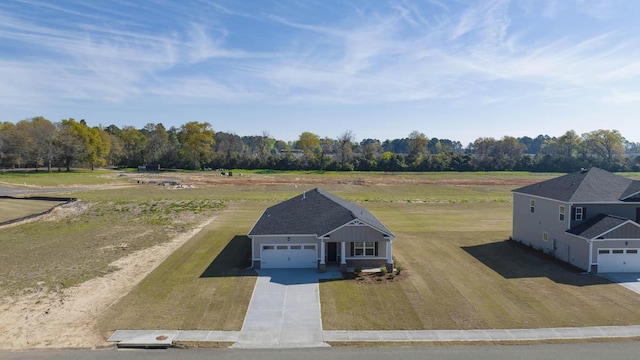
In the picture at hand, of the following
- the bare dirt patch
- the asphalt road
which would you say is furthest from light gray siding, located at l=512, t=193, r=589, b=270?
the bare dirt patch

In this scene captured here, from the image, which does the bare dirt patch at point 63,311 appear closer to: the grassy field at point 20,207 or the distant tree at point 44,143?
the grassy field at point 20,207

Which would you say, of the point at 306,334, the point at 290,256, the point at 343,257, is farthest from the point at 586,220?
the point at 306,334

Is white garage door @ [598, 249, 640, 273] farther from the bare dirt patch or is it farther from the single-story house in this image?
the bare dirt patch

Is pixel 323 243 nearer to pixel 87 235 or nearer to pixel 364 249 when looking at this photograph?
pixel 364 249

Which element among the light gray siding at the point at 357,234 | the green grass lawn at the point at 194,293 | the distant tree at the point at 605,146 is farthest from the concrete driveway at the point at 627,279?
the distant tree at the point at 605,146

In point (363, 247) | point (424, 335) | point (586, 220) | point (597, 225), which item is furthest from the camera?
point (586, 220)

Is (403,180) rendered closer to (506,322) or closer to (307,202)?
(307,202)
